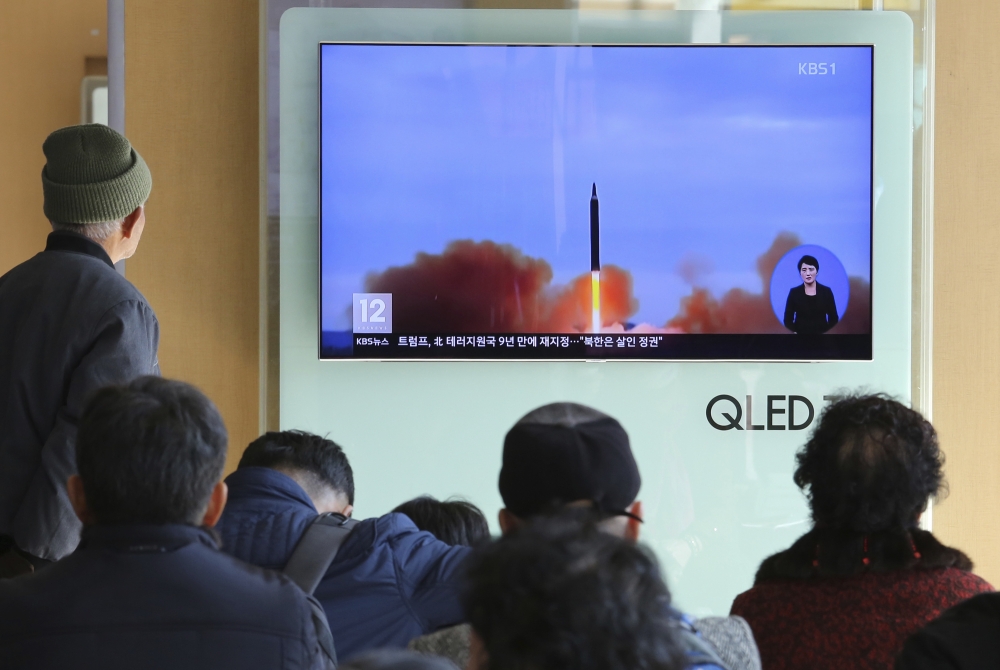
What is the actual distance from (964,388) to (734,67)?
1.35 meters

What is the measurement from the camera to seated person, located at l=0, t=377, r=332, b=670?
1.17m

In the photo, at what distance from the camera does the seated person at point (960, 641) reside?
3.56 feet

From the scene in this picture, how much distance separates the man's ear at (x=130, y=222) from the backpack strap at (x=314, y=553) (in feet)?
2.62

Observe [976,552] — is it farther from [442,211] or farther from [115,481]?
[115,481]

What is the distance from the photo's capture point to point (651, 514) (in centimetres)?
329

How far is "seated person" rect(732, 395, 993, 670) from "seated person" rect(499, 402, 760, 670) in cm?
44

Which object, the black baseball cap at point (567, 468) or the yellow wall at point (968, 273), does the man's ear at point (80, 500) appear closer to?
the black baseball cap at point (567, 468)

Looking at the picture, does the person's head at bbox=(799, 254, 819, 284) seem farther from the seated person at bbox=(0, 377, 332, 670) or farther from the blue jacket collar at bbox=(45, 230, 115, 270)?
the seated person at bbox=(0, 377, 332, 670)

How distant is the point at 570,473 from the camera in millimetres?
1231

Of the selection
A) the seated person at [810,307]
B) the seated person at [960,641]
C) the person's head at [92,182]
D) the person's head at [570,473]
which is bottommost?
the seated person at [960,641]

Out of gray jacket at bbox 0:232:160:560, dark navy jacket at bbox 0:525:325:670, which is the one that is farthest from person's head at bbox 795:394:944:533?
gray jacket at bbox 0:232:160:560

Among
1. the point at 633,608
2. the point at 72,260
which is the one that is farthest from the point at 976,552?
the point at 633,608

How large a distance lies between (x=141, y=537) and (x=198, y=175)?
90.9 inches

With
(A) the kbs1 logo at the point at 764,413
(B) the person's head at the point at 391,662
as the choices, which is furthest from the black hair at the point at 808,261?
(B) the person's head at the point at 391,662
